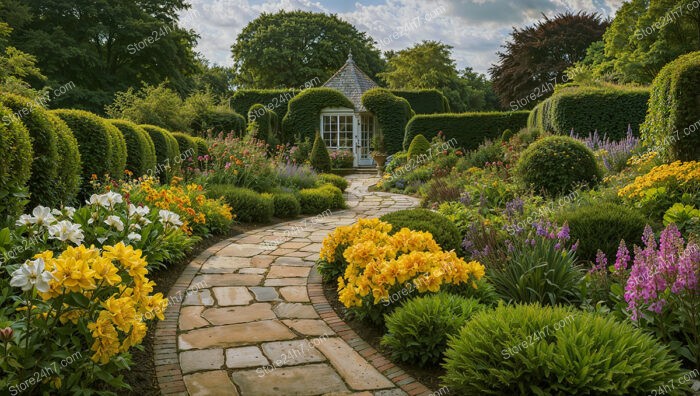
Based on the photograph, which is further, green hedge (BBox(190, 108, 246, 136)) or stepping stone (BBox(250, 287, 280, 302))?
green hedge (BBox(190, 108, 246, 136))

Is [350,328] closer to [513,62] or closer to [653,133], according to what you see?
[653,133]

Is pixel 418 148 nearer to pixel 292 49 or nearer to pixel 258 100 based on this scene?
pixel 258 100

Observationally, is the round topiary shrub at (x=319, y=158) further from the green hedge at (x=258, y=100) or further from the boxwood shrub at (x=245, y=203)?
the boxwood shrub at (x=245, y=203)

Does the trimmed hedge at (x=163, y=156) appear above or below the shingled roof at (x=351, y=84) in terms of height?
below

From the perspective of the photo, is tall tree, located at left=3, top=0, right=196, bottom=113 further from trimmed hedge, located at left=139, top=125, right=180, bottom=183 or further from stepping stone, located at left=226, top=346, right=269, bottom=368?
stepping stone, located at left=226, top=346, right=269, bottom=368

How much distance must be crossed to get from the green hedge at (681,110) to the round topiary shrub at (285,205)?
5.58 metres

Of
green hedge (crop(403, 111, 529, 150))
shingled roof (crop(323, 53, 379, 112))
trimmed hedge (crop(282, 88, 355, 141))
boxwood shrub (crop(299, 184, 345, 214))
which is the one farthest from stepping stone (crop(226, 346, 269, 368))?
shingled roof (crop(323, 53, 379, 112))

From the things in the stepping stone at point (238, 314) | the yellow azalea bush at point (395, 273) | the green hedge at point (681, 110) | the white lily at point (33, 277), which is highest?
the green hedge at point (681, 110)

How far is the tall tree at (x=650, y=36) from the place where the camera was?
55.4 feet

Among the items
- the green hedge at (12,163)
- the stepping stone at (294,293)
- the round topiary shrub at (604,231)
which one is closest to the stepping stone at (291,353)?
the stepping stone at (294,293)

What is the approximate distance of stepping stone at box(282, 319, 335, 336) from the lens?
315 cm

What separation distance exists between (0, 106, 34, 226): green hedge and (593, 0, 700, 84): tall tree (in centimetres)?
1849

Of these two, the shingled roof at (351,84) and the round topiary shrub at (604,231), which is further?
the shingled roof at (351,84)

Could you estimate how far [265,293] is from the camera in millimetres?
3939
